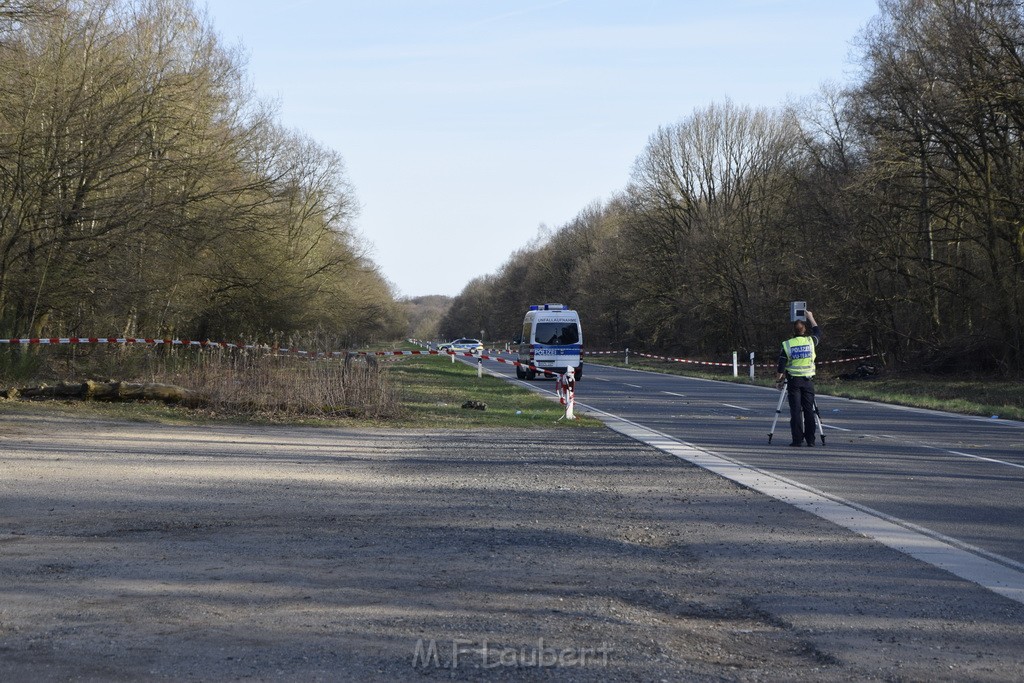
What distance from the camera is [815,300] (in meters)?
43.8

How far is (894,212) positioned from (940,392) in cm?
793

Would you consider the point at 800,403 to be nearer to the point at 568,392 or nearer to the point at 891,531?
the point at 568,392

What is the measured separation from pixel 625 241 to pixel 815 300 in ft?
93.9

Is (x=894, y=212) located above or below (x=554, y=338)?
above

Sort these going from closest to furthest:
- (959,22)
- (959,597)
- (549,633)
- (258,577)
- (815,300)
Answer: (549,633), (959,597), (258,577), (959,22), (815,300)

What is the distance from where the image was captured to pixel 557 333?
37656 mm

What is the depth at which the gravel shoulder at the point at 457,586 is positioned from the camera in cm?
508

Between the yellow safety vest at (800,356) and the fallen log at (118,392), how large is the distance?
10.5 meters

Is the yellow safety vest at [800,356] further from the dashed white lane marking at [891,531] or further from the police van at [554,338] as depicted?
the police van at [554,338]

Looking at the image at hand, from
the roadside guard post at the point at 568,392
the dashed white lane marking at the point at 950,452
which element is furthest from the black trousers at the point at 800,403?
the roadside guard post at the point at 568,392

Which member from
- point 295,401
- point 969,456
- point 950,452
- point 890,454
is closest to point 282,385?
point 295,401

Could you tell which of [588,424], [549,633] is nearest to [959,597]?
[549,633]

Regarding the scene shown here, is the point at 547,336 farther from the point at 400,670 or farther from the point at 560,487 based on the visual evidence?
the point at 400,670

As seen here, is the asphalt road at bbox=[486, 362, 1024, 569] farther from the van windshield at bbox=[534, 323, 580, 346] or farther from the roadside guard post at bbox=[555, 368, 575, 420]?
the van windshield at bbox=[534, 323, 580, 346]
